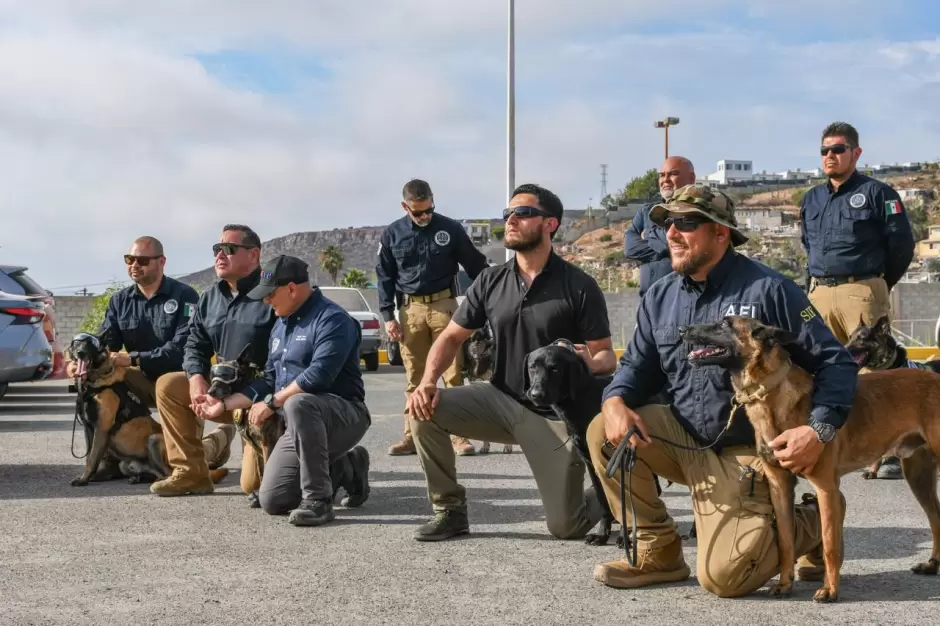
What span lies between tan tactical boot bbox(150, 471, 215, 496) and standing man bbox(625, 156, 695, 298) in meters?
3.50

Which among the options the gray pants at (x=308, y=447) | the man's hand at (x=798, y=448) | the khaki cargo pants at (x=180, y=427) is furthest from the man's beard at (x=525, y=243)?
the khaki cargo pants at (x=180, y=427)

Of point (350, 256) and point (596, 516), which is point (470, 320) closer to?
point (596, 516)

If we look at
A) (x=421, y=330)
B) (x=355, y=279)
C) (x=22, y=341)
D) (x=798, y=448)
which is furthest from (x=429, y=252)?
(x=355, y=279)

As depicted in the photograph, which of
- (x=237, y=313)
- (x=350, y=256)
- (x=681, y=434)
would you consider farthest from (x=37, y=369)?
(x=350, y=256)

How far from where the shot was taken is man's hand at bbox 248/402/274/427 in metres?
7.28

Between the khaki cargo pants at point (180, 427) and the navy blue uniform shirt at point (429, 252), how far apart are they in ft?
8.18

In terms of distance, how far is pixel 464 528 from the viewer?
6410 mm

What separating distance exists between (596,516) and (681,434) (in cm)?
117

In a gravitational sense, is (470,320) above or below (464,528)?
above

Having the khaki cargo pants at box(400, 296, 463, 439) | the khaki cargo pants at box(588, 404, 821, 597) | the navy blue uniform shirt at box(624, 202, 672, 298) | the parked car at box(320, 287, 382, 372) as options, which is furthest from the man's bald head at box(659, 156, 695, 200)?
the parked car at box(320, 287, 382, 372)

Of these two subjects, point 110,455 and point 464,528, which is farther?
point 110,455

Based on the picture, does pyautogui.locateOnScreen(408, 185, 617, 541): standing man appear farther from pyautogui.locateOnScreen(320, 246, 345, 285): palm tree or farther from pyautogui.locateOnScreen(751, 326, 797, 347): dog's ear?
pyautogui.locateOnScreen(320, 246, 345, 285): palm tree

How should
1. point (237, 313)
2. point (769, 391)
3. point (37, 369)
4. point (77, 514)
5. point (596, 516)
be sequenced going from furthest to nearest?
point (37, 369)
point (237, 313)
point (77, 514)
point (596, 516)
point (769, 391)

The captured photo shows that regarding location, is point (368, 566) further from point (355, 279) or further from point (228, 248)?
point (355, 279)
